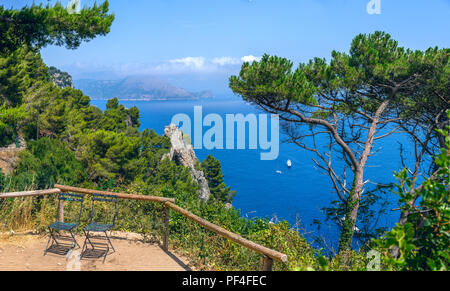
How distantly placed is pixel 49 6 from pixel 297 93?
6.00 meters

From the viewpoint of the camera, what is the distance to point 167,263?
429 centimetres

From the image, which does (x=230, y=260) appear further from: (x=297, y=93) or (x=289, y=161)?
(x=289, y=161)

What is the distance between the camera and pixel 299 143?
36.3ft

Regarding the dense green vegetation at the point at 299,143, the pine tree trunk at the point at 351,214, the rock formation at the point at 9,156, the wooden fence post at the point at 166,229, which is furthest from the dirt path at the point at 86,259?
the rock formation at the point at 9,156

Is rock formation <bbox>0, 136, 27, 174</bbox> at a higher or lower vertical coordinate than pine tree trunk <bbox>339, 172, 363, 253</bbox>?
higher

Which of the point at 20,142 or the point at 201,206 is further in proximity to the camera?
the point at 20,142

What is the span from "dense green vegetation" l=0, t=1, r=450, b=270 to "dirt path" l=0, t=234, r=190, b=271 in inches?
11.9

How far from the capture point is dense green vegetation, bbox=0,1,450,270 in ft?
6.98

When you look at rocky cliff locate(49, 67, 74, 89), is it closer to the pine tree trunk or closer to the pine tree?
the pine tree

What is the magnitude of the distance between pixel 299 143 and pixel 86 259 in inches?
327

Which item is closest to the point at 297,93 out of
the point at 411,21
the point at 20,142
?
the point at 411,21

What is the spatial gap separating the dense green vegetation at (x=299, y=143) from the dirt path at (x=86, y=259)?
11.9 inches

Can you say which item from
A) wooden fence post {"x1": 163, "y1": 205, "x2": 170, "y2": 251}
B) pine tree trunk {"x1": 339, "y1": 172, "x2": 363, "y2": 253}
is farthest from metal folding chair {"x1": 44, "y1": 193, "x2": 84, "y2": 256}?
pine tree trunk {"x1": 339, "y1": 172, "x2": 363, "y2": 253}

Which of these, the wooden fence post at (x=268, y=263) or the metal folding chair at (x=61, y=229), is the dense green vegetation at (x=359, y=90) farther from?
the wooden fence post at (x=268, y=263)
